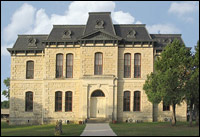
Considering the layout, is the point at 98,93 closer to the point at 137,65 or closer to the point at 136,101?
the point at 136,101

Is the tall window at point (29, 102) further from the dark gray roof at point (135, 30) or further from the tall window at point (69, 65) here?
the dark gray roof at point (135, 30)

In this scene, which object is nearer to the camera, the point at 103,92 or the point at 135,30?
the point at 103,92

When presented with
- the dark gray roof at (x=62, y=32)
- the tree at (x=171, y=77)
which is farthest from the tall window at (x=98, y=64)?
the tree at (x=171, y=77)

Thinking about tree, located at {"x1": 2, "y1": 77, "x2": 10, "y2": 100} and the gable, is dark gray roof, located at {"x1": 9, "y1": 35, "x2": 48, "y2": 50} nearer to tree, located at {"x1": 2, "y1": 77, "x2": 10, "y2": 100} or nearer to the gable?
the gable

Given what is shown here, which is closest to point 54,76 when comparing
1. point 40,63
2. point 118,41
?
point 40,63

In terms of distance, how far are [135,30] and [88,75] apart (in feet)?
26.3

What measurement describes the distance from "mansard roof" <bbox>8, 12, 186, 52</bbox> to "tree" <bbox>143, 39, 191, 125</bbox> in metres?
7.07

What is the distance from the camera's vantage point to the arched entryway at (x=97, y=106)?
3512cm

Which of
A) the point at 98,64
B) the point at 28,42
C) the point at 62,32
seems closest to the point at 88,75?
the point at 98,64

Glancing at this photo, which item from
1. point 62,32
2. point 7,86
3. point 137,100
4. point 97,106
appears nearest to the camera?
point 97,106

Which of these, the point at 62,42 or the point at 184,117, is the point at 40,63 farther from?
the point at 184,117

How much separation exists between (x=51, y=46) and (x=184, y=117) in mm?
17615

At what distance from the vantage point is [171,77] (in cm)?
2728

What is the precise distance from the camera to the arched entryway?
35.1 meters
